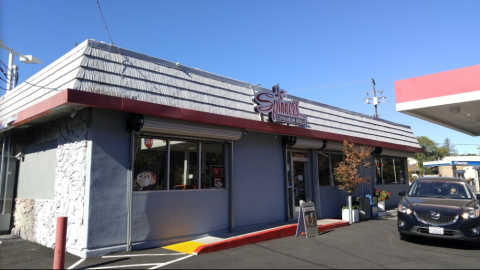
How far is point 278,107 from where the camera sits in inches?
440

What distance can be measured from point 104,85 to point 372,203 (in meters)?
11.2

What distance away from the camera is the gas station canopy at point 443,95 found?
11211 millimetres

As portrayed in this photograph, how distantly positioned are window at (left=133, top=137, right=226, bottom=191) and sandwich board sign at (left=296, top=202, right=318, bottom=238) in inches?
95.1

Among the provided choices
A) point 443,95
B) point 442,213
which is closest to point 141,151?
point 442,213

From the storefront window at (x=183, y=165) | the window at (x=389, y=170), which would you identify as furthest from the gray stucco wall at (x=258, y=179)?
the window at (x=389, y=170)

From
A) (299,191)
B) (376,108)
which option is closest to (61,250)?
(299,191)

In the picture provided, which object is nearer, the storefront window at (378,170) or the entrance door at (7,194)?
the entrance door at (7,194)

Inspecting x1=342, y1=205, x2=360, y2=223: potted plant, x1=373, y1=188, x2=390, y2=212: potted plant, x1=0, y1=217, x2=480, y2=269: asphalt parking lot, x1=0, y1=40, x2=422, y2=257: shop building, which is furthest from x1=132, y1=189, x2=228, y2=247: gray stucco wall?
x1=373, y1=188, x2=390, y2=212: potted plant

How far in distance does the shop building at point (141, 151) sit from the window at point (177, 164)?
0.09 feet

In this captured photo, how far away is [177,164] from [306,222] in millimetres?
4013

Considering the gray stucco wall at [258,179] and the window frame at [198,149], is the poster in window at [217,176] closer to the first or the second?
the window frame at [198,149]

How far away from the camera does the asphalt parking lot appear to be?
21.6 ft

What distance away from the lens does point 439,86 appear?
11.9 metres

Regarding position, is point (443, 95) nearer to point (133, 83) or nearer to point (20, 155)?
point (133, 83)
